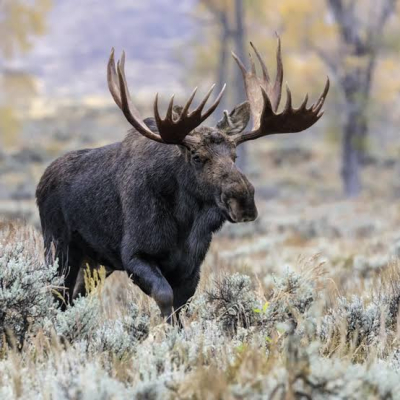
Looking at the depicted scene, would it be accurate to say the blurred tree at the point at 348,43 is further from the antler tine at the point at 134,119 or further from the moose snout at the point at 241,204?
the moose snout at the point at 241,204

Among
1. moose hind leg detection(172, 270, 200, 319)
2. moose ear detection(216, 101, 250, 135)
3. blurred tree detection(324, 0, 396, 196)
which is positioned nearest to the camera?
moose hind leg detection(172, 270, 200, 319)

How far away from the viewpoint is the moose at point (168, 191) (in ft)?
15.8

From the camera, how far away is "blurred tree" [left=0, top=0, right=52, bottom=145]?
973 inches

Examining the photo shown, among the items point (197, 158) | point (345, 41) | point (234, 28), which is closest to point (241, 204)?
point (197, 158)

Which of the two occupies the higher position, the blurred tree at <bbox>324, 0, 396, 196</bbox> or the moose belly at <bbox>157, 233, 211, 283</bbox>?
the blurred tree at <bbox>324, 0, 396, 196</bbox>

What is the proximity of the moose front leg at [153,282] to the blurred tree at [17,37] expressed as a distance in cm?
2086

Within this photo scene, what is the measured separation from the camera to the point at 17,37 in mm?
25062

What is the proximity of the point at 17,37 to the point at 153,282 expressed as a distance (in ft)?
71.4

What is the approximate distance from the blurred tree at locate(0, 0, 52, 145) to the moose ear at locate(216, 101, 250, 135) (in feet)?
66.7

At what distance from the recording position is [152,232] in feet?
16.5

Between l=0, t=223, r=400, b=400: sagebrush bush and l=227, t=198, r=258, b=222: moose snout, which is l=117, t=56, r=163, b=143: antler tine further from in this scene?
l=0, t=223, r=400, b=400: sagebrush bush

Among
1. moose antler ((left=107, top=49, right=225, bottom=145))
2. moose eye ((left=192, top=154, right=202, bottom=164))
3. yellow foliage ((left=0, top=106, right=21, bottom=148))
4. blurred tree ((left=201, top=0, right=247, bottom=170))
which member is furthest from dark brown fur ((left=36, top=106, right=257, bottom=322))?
yellow foliage ((left=0, top=106, right=21, bottom=148))

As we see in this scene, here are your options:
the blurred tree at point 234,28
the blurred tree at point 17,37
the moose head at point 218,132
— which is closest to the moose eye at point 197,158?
the moose head at point 218,132

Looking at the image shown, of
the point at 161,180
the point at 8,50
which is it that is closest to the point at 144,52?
the point at 8,50
